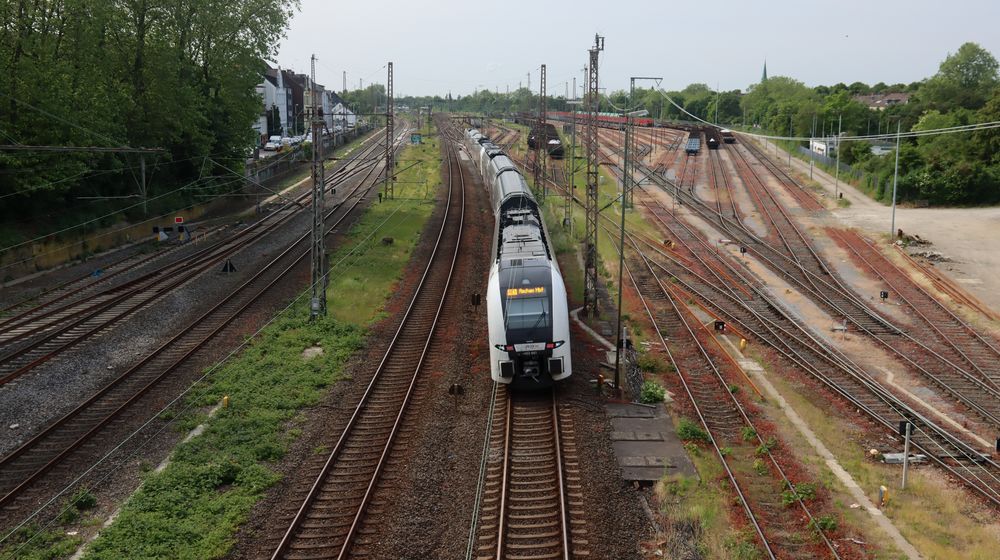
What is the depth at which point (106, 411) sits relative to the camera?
62.3ft

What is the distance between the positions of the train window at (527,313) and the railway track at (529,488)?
74.6 inches

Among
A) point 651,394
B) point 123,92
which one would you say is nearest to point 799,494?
point 651,394

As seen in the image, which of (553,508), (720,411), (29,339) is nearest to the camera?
(553,508)

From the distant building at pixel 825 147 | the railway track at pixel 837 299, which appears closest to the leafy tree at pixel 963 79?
the distant building at pixel 825 147

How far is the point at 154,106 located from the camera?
44469mm

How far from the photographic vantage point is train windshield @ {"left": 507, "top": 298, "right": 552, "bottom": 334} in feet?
64.0

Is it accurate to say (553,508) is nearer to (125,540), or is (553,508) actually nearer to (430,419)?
Result: (430,419)

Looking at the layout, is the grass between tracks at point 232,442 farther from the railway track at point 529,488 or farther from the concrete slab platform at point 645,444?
the concrete slab platform at point 645,444

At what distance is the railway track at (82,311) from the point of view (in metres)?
22.6

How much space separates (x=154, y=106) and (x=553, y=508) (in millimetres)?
38496

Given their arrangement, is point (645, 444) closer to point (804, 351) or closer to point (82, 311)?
point (804, 351)

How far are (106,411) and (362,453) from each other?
267 inches

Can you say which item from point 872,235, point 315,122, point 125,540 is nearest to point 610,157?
point 872,235

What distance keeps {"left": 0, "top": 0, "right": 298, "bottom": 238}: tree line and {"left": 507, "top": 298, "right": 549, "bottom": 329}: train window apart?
1758 centimetres
